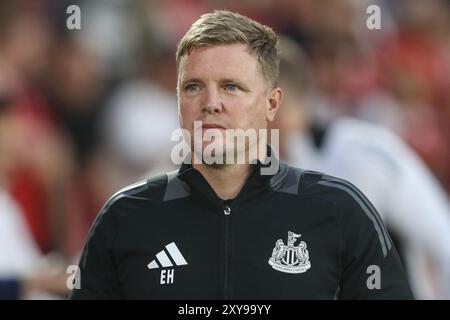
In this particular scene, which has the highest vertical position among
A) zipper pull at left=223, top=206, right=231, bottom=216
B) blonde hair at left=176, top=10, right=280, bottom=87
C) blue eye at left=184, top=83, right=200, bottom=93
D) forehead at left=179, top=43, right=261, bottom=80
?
blonde hair at left=176, top=10, right=280, bottom=87

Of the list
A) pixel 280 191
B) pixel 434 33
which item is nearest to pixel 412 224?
pixel 280 191

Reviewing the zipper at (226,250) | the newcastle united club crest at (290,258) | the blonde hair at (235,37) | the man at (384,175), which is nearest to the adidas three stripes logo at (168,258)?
the zipper at (226,250)

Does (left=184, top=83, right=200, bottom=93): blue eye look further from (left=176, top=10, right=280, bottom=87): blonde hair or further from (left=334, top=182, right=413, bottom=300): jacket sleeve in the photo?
(left=334, top=182, right=413, bottom=300): jacket sleeve

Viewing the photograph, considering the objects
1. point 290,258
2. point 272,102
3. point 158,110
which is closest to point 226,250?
point 290,258

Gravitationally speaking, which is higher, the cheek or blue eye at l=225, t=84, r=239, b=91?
blue eye at l=225, t=84, r=239, b=91

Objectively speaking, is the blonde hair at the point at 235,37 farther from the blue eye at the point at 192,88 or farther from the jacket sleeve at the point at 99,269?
the jacket sleeve at the point at 99,269

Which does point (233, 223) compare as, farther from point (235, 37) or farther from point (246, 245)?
point (235, 37)

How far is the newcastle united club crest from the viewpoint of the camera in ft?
8.02

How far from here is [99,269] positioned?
2508 mm

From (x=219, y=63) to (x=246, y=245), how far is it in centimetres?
45

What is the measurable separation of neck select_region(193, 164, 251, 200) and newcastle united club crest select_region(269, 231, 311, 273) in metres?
0.19

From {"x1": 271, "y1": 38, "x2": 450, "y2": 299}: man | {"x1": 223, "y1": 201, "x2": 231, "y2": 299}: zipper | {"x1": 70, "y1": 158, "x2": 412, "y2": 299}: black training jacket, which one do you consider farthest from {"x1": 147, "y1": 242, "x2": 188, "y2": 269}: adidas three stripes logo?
{"x1": 271, "y1": 38, "x2": 450, "y2": 299}: man

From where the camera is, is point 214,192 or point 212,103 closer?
point 212,103

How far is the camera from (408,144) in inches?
275
